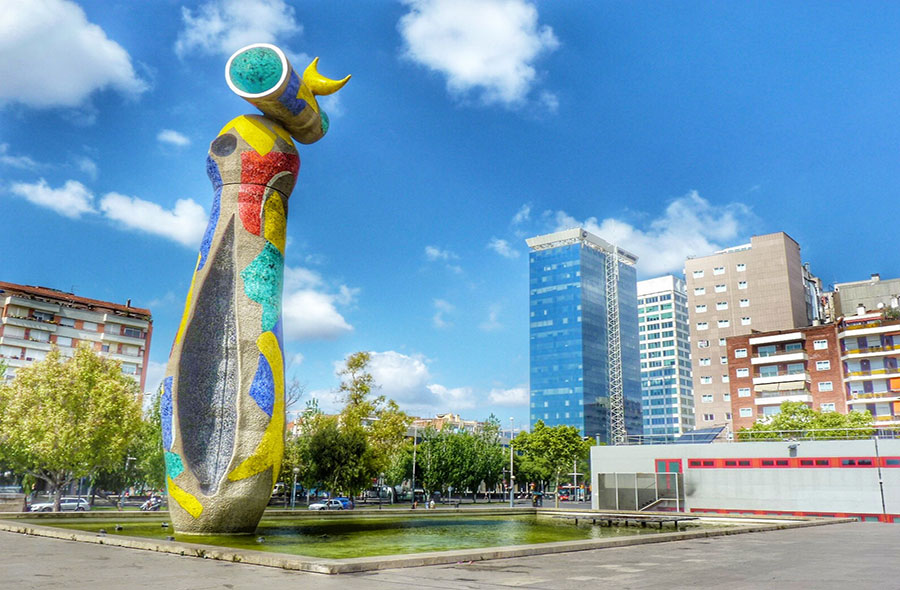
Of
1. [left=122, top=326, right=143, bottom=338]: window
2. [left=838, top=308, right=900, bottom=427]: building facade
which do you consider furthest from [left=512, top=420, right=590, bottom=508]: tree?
[left=122, top=326, right=143, bottom=338]: window

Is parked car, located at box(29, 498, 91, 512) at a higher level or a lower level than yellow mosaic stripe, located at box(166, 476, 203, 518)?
lower

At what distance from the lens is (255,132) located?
22250 mm

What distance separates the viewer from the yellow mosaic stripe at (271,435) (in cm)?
1947

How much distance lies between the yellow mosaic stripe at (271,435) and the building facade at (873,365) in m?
59.7

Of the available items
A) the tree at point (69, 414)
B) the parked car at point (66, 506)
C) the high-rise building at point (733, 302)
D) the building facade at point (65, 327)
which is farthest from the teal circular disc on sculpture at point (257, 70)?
the high-rise building at point (733, 302)

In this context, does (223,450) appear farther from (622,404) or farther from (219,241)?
(622,404)

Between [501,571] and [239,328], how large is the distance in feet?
38.3

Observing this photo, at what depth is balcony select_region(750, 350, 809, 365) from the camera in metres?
69.3

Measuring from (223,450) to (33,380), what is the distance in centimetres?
2017

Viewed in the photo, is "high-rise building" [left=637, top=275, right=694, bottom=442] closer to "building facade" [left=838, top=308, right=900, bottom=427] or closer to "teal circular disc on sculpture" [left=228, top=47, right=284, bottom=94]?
"building facade" [left=838, top=308, right=900, bottom=427]

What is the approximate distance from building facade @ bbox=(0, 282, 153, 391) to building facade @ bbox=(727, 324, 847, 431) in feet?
224

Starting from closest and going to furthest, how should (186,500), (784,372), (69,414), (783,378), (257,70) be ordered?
(186,500) → (257,70) → (69,414) → (783,378) → (784,372)

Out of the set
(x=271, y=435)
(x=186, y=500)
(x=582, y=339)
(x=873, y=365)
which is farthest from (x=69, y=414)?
(x=582, y=339)

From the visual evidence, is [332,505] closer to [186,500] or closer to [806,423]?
[186,500]
